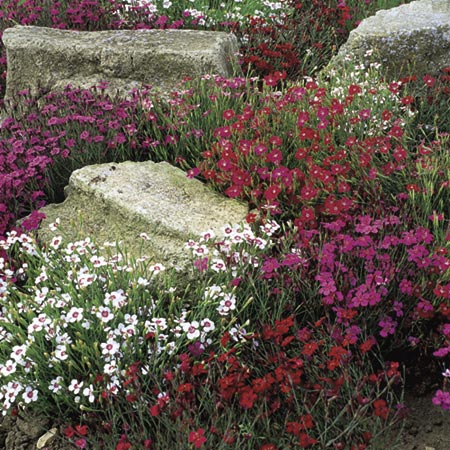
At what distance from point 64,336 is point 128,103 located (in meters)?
Result: 2.50

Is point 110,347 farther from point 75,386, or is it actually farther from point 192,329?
point 192,329

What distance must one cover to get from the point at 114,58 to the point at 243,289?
9.87ft

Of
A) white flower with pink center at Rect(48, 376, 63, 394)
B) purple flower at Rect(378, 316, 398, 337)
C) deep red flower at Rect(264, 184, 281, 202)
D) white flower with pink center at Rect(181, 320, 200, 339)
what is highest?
deep red flower at Rect(264, 184, 281, 202)

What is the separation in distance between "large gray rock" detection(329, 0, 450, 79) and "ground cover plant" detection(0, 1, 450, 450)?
111cm

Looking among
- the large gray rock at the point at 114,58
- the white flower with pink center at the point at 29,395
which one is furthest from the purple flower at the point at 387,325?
the large gray rock at the point at 114,58

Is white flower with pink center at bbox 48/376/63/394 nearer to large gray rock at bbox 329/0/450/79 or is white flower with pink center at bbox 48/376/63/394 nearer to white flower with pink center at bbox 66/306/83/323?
white flower with pink center at bbox 66/306/83/323

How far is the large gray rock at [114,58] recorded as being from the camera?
5.43 meters

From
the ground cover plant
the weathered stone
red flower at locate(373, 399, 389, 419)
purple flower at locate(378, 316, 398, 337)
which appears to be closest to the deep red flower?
the ground cover plant

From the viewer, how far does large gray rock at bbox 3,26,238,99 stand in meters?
5.43

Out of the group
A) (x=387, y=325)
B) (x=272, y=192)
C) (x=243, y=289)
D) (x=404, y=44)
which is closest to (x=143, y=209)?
(x=272, y=192)

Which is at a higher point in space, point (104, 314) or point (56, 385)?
point (104, 314)

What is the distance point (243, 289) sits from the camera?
3381 millimetres

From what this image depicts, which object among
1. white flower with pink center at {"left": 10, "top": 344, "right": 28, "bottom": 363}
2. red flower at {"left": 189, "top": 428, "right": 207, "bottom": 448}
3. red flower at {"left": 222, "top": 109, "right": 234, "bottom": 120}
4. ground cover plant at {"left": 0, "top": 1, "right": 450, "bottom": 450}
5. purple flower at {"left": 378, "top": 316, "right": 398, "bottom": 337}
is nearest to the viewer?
red flower at {"left": 189, "top": 428, "right": 207, "bottom": 448}

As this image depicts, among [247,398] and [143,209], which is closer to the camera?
[247,398]
